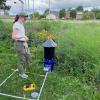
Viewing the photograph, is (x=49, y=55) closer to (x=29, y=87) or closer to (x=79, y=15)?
(x=29, y=87)

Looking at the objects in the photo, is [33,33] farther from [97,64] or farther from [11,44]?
[97,64]

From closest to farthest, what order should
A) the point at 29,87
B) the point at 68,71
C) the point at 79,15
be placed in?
the point at 29,87 < the point at 68,71 < the point at 79,15

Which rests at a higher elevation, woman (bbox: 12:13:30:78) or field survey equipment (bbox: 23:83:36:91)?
woman (bbox: 12:13:30:78)

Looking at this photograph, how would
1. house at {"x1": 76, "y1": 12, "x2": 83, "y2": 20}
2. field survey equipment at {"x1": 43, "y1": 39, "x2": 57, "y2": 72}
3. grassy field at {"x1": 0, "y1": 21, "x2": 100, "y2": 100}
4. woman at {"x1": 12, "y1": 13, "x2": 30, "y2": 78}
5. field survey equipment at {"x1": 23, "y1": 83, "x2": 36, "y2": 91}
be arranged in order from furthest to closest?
house at {"x1": 76, "y1": 12, "x2": 83, "y2": 20}
field survey equipment at {"x1": 43, "y1": 39, "x2": 57, "y2": 72}
woman at {"x1": 12, "y1": 13, "x2": 30, "y2": 78}
field survey equipment at {"x1": 23, "y1": 83, "x2": 36, "y2": 91}
grassy field at {"x1": 0, "y1": 21, "x2": 100, "y2": 100}

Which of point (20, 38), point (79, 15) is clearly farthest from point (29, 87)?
point (79, 15)

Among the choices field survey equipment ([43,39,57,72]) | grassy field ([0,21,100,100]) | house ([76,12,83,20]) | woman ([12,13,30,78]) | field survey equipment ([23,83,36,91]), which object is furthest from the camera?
house ([76,12,83,20])

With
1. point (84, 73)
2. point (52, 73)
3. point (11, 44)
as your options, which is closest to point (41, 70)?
point (52, 73)

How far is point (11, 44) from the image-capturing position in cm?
1251

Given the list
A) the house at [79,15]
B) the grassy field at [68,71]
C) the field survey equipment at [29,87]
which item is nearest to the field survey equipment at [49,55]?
the grassy field at [68,71]

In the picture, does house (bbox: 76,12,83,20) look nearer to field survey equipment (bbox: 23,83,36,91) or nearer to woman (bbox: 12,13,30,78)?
woman (bbox: 12,13,30,78)

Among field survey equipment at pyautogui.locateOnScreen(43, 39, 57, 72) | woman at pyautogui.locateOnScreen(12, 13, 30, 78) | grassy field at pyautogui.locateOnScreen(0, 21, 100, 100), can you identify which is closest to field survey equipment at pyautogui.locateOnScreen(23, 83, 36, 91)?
grassy field at pyautogui.locateOnScreen(0, 21, 100, 100)

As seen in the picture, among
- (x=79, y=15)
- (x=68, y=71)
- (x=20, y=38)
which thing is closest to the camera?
(x=20, y=38)

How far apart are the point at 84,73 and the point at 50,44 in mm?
1143

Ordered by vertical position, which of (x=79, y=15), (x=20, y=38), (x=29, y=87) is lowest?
(x=29, y=87)
